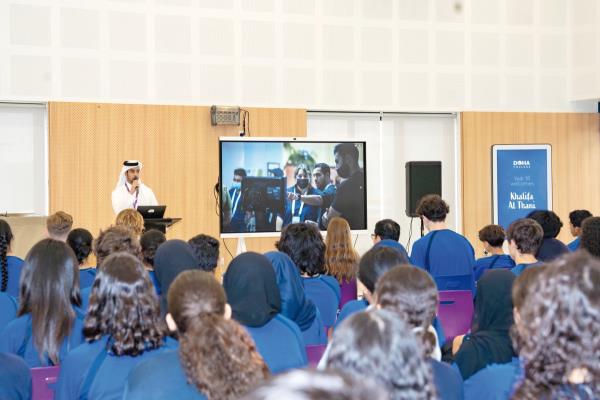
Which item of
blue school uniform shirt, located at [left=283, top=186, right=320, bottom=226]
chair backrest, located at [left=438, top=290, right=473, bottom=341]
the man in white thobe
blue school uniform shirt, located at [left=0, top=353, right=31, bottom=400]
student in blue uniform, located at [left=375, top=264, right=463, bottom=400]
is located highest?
the man in white thobe

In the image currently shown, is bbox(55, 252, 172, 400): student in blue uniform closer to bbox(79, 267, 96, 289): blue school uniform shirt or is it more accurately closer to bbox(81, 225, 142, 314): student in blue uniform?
bbox(81, 225, 142, 314): student in blue uniform

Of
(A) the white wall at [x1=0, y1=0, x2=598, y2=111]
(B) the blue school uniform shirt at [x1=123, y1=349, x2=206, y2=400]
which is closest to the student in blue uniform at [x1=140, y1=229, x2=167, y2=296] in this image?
(B) the blue school uniform shirt at [x1=123, y1=349, x2=206, y2=400]

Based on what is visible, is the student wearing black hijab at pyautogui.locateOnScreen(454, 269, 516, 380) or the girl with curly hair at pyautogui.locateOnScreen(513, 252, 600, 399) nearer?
the girl with curly hair at pyautogui.locateOnScreen(513, 252, 600, 399)

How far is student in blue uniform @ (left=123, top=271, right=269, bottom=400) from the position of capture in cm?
186

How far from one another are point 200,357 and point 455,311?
303 centimetres

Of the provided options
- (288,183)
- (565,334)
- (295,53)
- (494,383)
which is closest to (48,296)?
(494,383)

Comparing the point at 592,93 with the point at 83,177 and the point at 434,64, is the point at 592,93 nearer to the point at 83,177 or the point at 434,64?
the point at 434,64

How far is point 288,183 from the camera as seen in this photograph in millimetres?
9109

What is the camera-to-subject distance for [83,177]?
9273mm

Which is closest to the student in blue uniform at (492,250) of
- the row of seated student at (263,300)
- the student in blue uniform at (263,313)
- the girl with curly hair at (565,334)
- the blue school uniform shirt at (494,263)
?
the blue school uniform shirt at (494,263)

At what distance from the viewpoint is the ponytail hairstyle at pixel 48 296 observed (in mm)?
3217

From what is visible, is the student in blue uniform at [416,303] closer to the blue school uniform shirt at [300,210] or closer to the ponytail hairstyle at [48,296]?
the ponytail hairstyle at [48,296]

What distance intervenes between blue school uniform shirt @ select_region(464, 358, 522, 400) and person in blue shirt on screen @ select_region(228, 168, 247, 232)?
22.0 feet

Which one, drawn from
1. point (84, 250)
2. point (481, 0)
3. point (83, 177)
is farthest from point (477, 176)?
point (84, 250)
